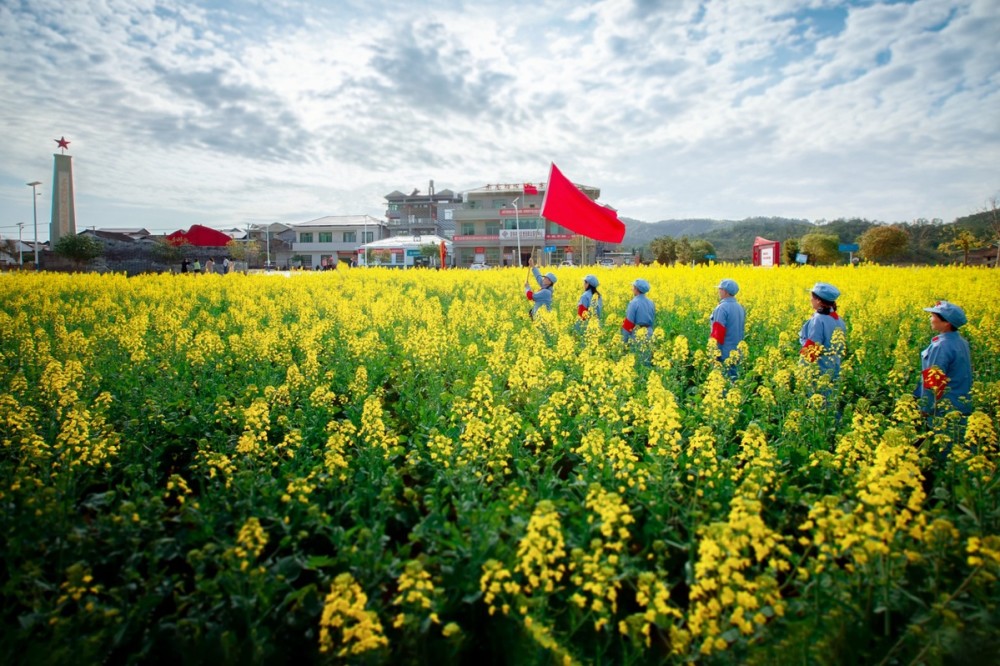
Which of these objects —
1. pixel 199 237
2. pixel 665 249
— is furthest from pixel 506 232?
pixel 199 237

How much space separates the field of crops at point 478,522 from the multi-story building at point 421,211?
9252cm

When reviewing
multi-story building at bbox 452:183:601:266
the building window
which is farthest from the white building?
the building window

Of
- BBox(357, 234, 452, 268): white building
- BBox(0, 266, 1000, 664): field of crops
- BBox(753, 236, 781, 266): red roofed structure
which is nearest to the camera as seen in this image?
BBox(0, 266, 1000, 664): field of crops

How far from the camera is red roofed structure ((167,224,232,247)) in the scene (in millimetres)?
63356

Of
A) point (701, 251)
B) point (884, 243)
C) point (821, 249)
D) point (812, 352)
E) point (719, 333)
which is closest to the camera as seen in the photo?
point (812, 352)

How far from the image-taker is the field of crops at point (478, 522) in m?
2.52

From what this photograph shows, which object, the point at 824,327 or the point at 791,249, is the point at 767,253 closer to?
the point at 824,327

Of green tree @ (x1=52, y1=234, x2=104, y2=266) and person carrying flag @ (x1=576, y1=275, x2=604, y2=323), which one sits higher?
green tree @ (x1=52, y1=234, x2=104, y2=266)

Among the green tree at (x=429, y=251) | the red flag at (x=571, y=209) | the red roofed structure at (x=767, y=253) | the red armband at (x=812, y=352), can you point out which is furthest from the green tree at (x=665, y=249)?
the red armband at (x=812, y=352)

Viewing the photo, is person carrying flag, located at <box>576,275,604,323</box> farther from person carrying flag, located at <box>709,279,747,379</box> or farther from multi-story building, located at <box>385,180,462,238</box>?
multi-story building, located at <box>385,180,462,238</box>

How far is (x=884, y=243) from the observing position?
1811 inches

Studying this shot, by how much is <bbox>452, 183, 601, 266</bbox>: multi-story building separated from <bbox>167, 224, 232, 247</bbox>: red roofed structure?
3322 centimetres

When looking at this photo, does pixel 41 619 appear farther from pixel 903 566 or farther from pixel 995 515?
pixel 995 515

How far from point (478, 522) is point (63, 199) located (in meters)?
55.6
